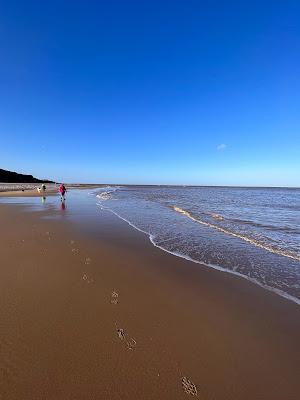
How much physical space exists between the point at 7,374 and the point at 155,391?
1.69 metres

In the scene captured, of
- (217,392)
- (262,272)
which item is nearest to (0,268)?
(217,392)

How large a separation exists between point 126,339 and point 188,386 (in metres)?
1.14

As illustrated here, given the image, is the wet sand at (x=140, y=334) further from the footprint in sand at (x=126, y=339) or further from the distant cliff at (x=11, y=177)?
the distant cliff at (x=11, y=177)

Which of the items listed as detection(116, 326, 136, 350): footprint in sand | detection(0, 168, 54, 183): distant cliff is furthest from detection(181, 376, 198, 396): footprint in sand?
detection(0, 168, 54, 183): distant cliff

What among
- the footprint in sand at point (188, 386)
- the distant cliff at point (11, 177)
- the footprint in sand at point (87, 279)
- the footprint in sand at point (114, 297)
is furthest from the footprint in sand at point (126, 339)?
the distant cliff at point (11, 177)

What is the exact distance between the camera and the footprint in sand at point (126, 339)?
3668 mm

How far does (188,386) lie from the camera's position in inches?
118

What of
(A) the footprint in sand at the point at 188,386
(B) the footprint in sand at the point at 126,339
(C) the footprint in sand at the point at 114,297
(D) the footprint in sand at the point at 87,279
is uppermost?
(B) the footprint in sand at the point at 126,339

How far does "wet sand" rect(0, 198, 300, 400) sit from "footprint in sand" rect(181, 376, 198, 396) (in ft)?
0.04

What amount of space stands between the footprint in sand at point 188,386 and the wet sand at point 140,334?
0.04ft

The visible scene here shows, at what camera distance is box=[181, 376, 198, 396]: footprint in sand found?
2.92 m

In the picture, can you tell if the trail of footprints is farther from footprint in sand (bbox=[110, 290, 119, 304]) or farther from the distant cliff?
the distant cliff

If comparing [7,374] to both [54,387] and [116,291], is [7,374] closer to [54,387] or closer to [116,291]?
[54,387]

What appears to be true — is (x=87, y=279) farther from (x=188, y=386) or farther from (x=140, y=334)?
(x=188, y=386)
